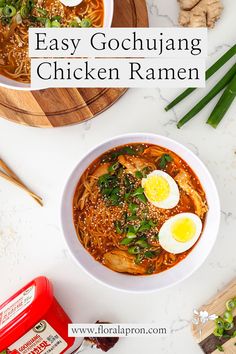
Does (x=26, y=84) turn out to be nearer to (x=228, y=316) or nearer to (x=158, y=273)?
(x=158, y=273)

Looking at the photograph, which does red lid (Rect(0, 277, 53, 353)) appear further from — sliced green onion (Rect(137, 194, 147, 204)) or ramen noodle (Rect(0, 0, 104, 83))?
ramen noodle (Rect(0, 0, 104, 83))

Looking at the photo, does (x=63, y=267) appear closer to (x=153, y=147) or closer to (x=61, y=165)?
(x=61, y=165)

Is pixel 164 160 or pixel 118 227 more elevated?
pixel 164 160

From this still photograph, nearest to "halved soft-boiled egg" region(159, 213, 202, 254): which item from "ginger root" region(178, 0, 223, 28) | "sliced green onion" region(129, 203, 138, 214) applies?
"sliced green onion" region(129, 203, 138, 214)

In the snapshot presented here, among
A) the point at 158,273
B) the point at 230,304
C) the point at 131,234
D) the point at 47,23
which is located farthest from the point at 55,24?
the point at 230,304

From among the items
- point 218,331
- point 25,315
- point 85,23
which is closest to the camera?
point 85,23

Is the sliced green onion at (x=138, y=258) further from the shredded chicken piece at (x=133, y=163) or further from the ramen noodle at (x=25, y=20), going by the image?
the ramen noodle at (x=25, y=20)

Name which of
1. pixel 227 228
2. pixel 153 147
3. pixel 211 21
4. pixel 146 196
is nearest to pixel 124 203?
pixel 146 196
